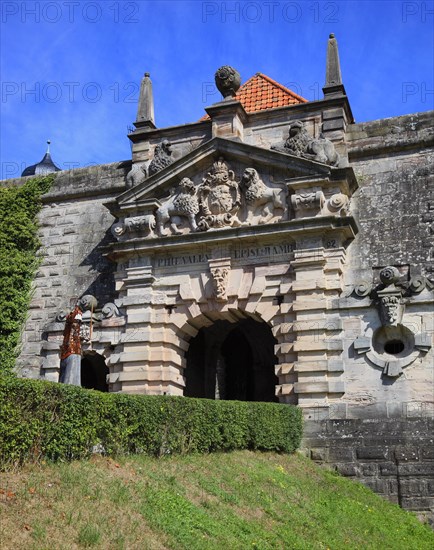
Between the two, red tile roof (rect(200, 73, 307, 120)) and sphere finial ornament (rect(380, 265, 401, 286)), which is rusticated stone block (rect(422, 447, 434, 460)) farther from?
red tile roof (rect(200, 73, 307, 120))

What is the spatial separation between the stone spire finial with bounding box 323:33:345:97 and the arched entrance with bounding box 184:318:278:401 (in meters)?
6.99

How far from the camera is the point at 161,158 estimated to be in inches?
717

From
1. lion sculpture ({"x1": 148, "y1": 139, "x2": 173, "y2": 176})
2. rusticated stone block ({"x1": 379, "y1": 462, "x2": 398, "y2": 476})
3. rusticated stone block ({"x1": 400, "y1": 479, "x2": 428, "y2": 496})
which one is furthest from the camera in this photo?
lion sculpture ({"x1": 148, "y1": 139, "x2": 173, "y2": 176})

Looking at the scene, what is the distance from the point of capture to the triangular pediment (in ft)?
54.4

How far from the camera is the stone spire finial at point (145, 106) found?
19156 mm

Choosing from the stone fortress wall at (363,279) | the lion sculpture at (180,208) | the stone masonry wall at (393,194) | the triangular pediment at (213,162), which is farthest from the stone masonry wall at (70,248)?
the stone masonry wall at (393,194)

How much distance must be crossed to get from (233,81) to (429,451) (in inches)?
385

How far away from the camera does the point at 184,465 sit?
10.7m

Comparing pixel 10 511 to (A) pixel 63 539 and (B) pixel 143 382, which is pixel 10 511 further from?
(B) pixel 143 382

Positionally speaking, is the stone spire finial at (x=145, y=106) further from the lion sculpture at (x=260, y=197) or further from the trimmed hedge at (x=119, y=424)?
the trimmed hedge at (x=119, y=424)

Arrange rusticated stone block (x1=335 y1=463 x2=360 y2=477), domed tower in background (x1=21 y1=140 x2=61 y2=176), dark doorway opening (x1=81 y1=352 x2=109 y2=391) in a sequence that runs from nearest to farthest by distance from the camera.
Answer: rusticated stone block (x1=335 y1=463 x2=360 y2=477) < dark doorway opening (x1=81 y1=352 x2=109 y2=391) < domed tower in background (x1=21 y1=140 x2=61 y2=176)

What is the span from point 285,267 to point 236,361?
623 cm

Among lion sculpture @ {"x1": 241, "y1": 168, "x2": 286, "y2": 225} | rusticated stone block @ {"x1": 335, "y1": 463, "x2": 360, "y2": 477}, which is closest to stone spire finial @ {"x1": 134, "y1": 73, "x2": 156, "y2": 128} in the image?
lion sculpture @ {"x1": 241, "y1": 168, "x2": 286, "y2": 225}

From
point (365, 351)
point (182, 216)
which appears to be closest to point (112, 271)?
point (182, 216)
